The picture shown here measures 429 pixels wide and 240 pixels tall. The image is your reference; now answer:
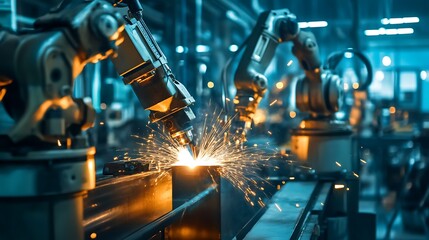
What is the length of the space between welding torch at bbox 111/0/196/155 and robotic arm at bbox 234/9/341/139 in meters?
0.69

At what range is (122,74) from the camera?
202cm

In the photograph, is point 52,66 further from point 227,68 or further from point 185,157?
point 227,68

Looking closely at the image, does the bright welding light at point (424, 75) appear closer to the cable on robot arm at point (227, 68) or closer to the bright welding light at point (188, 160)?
the cable on robot arm at point (227, 68)

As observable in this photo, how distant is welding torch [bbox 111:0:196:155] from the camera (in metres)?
1.96

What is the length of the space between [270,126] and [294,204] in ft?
21.2

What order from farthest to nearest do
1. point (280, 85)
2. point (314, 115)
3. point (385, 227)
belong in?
point (280, 85), point (385, 227), point (314, 115)

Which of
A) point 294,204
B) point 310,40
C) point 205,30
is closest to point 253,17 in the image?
point 205,30

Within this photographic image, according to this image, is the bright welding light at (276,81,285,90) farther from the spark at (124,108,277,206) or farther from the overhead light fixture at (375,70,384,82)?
the spark at (124,108,277,206)

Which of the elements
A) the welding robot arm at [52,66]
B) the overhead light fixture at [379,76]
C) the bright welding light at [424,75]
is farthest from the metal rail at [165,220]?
the overhead light fixture at [379,76]

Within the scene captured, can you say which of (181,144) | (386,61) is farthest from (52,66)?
(386,61)

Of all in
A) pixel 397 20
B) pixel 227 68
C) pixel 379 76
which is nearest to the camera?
pixel 227 68

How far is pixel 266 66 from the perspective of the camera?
3113 mm

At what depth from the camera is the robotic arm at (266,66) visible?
117 inches

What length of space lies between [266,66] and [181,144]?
2.93 ft
